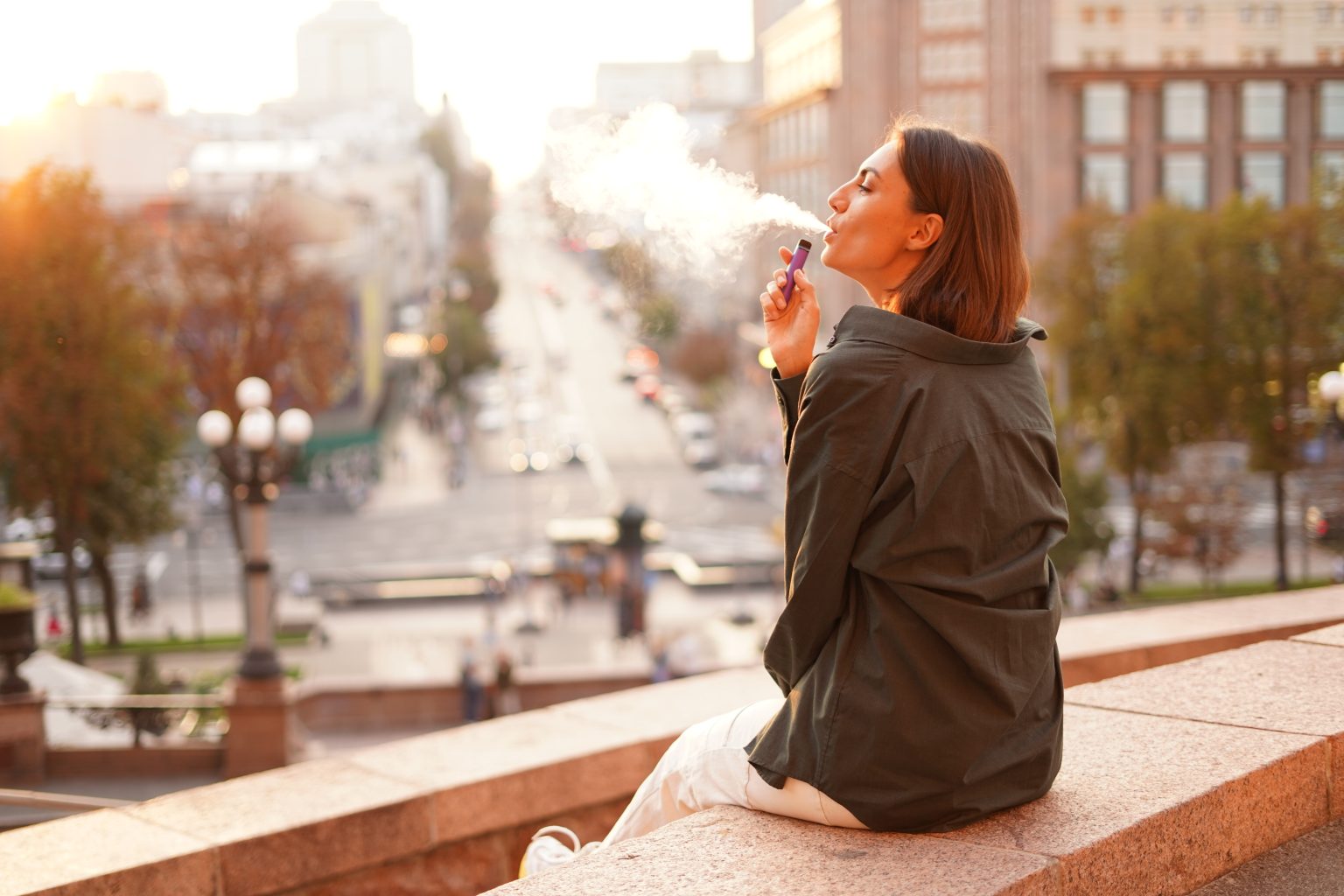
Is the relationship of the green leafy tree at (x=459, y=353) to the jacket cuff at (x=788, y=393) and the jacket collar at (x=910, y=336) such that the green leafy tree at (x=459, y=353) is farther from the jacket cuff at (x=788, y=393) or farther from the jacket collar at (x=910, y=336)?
the jacket collar at (x=910, y=336)

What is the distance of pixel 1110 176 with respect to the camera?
55.7m

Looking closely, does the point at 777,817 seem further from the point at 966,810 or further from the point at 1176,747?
the point at 1176,747

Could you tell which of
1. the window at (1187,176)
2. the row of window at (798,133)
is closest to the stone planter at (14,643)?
the row of window at (798,133)

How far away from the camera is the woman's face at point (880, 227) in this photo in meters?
2.94

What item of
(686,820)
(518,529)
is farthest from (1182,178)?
(686,820)

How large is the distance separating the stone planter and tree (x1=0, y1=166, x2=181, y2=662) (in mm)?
13720

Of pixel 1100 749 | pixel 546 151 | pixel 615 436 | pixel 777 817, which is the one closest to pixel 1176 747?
pixel 1100 749

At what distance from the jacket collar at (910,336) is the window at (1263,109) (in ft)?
136

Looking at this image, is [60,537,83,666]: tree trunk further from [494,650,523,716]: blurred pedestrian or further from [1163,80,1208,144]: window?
[1163,80,1208,144]: window

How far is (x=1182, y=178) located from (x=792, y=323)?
5408 centimetres

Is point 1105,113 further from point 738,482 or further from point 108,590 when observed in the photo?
point 108,590

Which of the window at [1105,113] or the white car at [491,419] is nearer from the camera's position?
the window at [1105,113]

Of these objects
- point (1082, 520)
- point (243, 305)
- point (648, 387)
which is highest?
point (243, 305)

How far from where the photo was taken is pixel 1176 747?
3428mm
